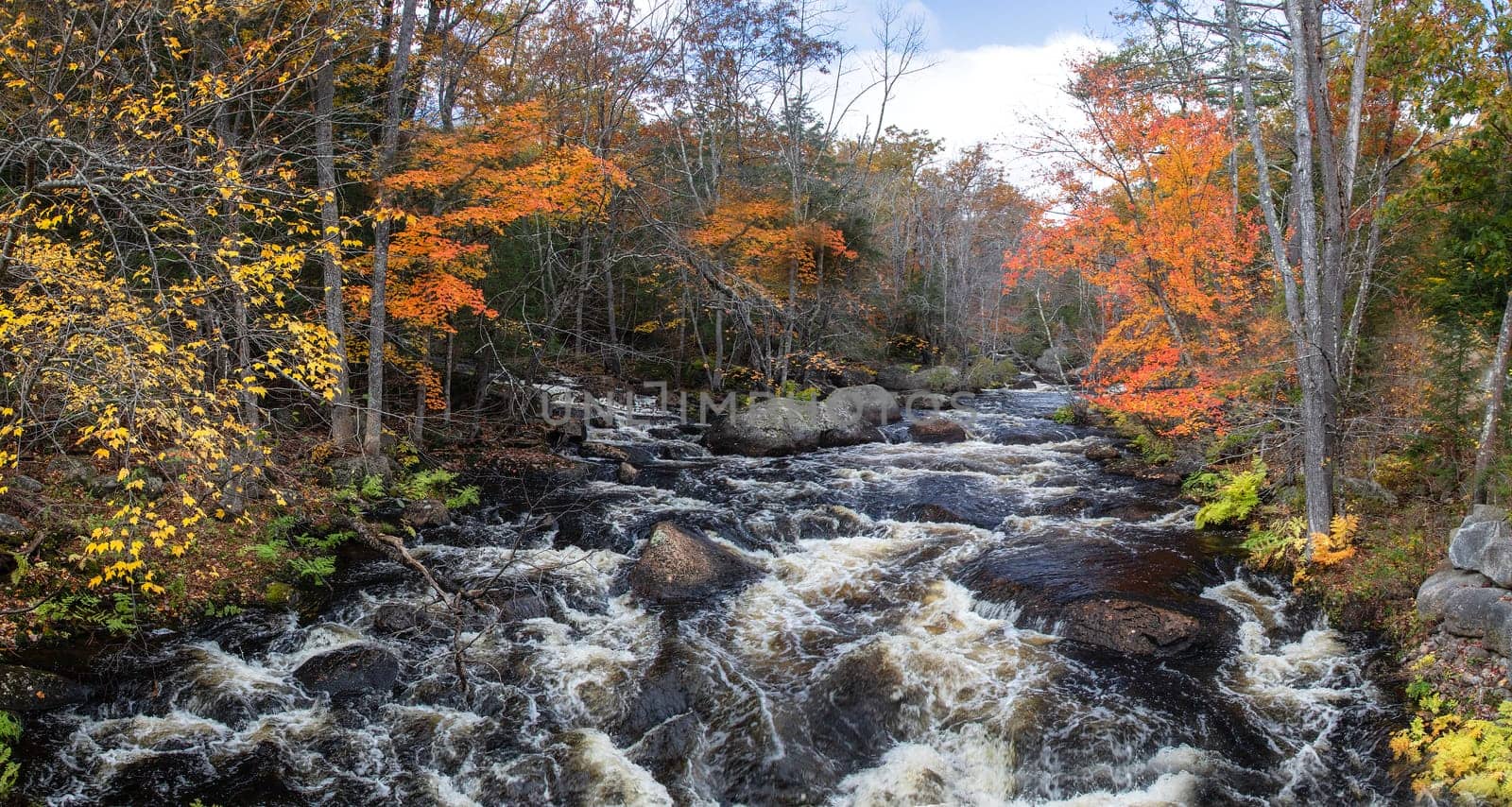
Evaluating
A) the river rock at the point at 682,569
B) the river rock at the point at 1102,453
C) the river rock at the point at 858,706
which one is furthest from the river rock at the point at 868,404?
the river rock at the point at 858,706

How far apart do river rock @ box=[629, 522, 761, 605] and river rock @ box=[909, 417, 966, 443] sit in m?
10.5

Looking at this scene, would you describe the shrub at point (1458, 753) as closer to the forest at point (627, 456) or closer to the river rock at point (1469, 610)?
the forest at point (627, 456)

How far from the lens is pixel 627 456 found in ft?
56.1

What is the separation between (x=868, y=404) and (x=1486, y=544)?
51.8 ft

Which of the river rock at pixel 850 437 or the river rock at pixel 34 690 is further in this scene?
the river rock at pixel 850 437

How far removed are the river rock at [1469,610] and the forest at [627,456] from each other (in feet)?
0.16

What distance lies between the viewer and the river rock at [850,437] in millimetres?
19516

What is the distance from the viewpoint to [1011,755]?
21.6 feet

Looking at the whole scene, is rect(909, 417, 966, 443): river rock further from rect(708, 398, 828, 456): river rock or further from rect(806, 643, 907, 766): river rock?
rect(806, 643, 907, 766): river rock

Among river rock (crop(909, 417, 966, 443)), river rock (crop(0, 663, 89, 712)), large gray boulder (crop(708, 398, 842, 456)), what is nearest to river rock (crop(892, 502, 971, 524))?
large gray boulder (crop(708, 398, 842, 456))

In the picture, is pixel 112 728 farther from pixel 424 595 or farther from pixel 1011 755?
pixel 1011 755

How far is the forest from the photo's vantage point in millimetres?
6148

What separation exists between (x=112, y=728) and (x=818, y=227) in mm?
20446

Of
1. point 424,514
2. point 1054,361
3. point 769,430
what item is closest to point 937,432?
Answer: point 769,430
